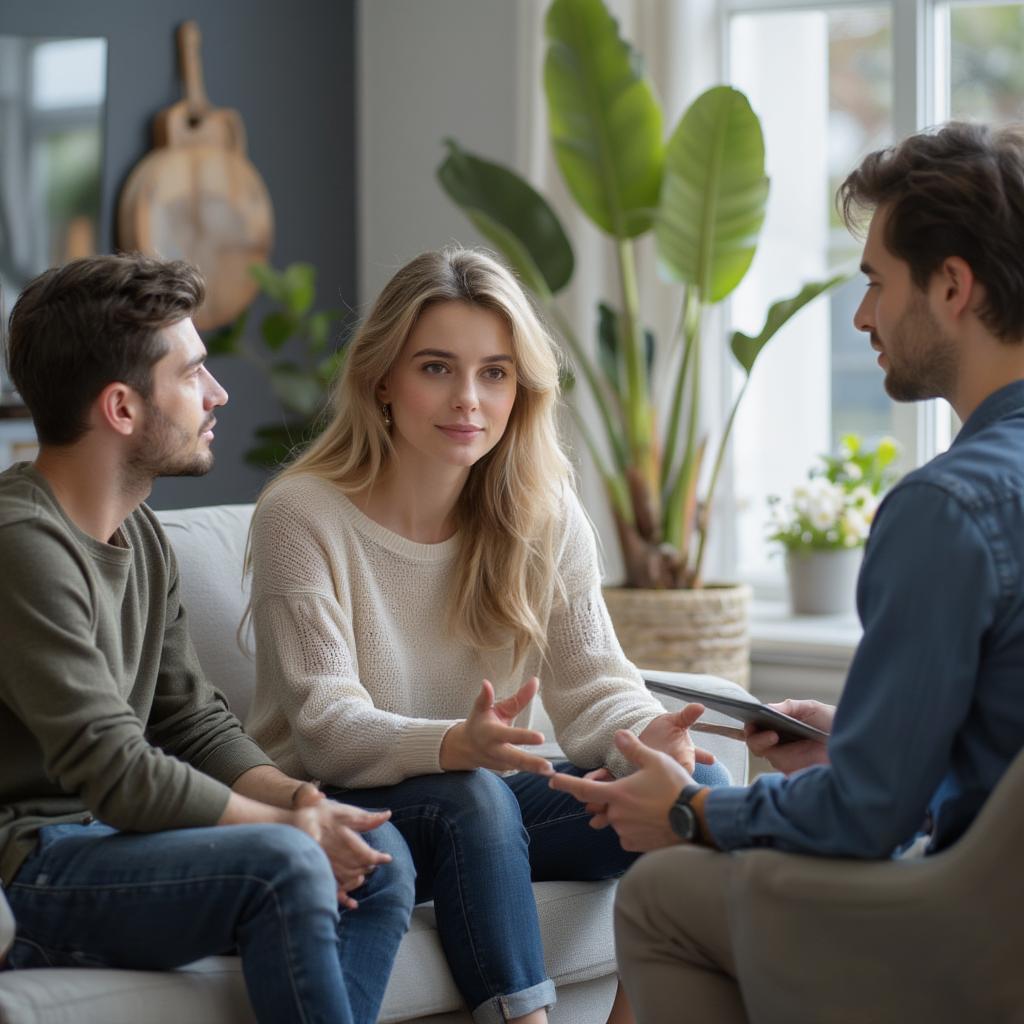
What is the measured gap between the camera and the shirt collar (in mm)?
1556

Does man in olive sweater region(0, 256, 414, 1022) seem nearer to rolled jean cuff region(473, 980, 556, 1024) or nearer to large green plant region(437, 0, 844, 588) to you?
rolled jean cuff region(473, 980, 556, 1024)

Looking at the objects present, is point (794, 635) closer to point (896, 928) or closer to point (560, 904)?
point (560, 904)

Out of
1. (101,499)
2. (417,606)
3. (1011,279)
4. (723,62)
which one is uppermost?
(723,62)

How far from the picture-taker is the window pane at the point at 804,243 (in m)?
4.33

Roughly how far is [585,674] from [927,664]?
95 centimetres

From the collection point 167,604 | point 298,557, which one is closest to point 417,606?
point 298,557

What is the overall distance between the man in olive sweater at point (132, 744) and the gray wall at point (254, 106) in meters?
2.34

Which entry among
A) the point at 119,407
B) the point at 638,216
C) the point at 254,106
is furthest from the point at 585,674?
the point at 254,106

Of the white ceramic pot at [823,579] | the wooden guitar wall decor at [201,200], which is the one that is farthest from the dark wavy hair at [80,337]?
the white ceramic pot at [823,579]

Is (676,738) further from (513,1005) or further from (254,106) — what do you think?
(254,106)

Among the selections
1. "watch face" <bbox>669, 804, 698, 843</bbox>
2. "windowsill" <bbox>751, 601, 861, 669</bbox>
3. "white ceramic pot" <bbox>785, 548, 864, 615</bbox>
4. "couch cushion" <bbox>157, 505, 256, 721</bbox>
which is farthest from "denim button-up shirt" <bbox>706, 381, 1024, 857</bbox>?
"white ceramic pot" <bbox>785, 548, 864, 615</bbox>

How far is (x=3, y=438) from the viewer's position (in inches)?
147

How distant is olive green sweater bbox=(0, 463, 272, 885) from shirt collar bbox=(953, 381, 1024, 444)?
916 mm

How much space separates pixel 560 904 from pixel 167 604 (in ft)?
2.21
